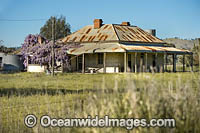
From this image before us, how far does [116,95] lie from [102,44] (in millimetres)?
29982

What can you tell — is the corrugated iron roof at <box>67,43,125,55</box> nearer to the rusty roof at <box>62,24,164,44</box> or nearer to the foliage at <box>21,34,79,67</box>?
the rusty roof at <box>62,24,164,44</box>

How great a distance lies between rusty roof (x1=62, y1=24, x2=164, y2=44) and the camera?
3503 cm

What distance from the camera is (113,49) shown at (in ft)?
101

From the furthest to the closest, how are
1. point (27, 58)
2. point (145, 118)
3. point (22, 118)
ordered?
1. point (27, 58)
2. point (22, 118)
3. point (145, 118)

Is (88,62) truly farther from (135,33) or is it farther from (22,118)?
(22,118)

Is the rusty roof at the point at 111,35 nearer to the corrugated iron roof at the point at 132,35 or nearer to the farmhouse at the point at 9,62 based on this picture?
the corrugated iron roof at the point at 132,35

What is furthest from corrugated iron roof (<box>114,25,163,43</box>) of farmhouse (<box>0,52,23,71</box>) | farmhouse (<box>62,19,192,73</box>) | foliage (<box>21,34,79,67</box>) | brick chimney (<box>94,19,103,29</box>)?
farmhouse (<box>0,52,23,71</box>)

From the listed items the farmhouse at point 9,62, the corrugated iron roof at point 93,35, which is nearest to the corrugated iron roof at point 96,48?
the corrugated iron roof at point 93,35

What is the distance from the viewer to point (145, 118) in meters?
4.55

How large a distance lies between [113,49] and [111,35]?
4.54 metres

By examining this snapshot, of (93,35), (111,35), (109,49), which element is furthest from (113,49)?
(93,35)

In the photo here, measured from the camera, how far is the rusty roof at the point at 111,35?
35031mm

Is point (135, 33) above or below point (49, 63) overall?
above

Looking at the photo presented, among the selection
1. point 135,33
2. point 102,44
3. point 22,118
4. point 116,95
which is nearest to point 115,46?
point 102,44
